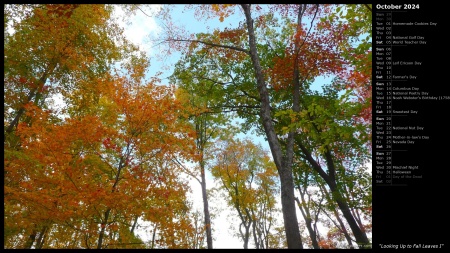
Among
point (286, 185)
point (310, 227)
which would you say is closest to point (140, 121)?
point (286, 185)

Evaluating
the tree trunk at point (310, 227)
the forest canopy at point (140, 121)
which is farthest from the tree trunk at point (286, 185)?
the tree trunk at point (310, 227)
